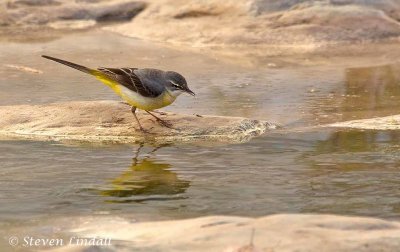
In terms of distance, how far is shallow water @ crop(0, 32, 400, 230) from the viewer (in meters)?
6.31

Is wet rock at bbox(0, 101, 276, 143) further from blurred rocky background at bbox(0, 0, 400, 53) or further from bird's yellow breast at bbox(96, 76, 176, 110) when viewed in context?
blurred rocky background at bbox(0, 0, 400, 53)

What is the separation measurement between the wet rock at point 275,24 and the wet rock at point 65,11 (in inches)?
37.4

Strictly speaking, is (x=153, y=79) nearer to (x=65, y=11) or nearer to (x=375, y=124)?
(x=375, y=124)

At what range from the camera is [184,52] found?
1304 centimetres

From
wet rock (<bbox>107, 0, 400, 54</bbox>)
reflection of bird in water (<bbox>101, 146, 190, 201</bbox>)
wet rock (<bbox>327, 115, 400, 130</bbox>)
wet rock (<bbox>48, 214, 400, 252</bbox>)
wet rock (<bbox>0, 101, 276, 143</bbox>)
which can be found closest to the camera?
wet rock (<bbox>48, 214, 400, 252</bbox>)

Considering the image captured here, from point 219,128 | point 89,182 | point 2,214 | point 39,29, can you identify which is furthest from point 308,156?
point 39,29

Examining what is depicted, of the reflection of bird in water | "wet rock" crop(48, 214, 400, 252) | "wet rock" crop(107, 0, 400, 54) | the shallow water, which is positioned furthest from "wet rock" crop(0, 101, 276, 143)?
"wet rock" crop(107, 0, 400, 54)

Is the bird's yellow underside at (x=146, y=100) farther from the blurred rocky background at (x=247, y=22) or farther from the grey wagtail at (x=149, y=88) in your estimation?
the blurred rocky background at (x=247, y=22)

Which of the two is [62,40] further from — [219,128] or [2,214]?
[2,214]

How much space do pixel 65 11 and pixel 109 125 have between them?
24.3 ft

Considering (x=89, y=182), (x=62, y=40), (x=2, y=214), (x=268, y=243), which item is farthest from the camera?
(x=62, y=40)

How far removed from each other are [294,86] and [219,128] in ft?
8.46

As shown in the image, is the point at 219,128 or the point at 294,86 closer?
the point at 219,128

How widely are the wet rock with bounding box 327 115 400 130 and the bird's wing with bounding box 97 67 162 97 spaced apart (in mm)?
1645
